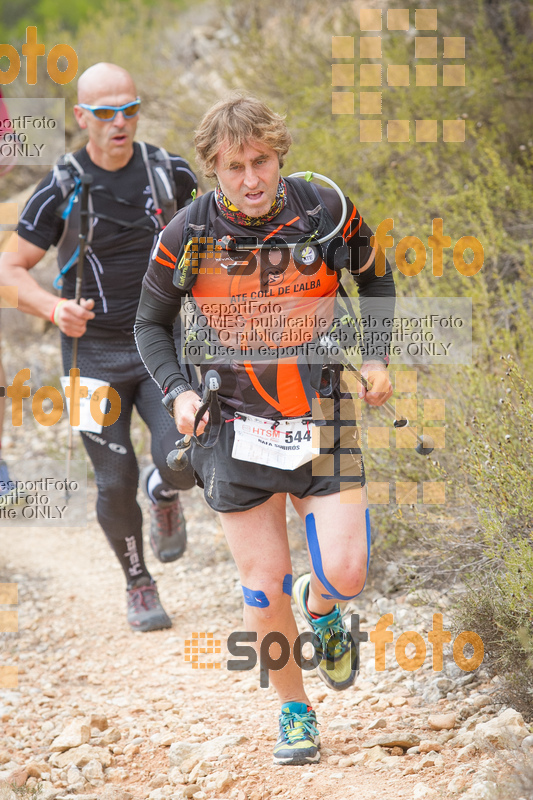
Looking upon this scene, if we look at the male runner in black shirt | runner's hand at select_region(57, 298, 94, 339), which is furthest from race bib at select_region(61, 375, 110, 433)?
runner's hand at select_region(57, 298, 94, 339)

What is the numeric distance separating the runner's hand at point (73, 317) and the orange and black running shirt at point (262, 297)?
3.87ft

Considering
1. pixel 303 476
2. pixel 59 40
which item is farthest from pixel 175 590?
pixel 59 40

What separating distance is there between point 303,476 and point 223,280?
744 millimetres

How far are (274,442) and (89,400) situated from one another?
1701 mm

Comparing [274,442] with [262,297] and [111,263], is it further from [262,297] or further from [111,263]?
[111,263]

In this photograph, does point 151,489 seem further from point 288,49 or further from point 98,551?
point 288,49

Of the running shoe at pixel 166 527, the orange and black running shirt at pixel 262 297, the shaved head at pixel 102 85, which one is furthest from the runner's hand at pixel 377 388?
the shaved head at pixel 102 85

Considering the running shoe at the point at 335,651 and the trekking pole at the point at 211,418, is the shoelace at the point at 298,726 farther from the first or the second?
the trekking pole at the point at 211,418

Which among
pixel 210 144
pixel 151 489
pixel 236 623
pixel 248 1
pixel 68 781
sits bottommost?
pixel 68 781

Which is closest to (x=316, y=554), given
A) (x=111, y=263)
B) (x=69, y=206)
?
(x=111, y=263)

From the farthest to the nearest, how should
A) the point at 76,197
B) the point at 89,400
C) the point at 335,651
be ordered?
1. the point at 89,400
2. the point at 76,197
3. the point at 335,651

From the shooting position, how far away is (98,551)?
6184 mm

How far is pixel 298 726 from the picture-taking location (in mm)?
2924

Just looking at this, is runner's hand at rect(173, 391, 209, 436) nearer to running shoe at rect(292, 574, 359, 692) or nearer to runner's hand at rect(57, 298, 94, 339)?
running shoe at rect(292, 574, 359, 692)
